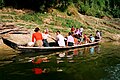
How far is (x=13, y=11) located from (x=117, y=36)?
495 inches

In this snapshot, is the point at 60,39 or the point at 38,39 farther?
the point at 60,39

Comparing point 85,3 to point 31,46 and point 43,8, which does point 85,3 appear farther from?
point 31,46

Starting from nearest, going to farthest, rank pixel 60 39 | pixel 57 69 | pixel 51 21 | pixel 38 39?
pixel 57 69 < pixel 38 39 < pixel 60 39 < pixel 51 21

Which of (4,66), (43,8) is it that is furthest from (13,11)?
(4,66)

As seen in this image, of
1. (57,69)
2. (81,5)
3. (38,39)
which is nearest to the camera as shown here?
(57,69)

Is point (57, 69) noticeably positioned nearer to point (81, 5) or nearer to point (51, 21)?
point (51, 21)

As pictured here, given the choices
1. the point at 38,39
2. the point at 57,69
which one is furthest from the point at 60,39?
the point at 57,69

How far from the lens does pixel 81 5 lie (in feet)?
141

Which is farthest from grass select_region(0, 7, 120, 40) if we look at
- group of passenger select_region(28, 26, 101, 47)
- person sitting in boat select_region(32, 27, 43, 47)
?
person sitting in boat select_region(32, 27, 43, 47)

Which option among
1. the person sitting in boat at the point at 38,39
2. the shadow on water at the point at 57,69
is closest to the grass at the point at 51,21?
the person sitting in boat at the point at 38,39

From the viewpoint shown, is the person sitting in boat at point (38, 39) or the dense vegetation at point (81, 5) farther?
the dense vegetation at point (81, 5)

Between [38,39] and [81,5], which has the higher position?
[81,5]

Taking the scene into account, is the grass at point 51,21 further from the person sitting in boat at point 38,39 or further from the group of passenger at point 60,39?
the person sitting in boat at point 38,39

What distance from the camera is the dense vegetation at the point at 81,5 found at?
114ft
